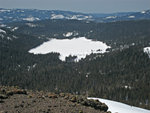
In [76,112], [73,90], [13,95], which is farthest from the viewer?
[73,90]

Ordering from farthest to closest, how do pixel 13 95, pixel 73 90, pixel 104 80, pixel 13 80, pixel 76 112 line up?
pixel 104 80 → pixel 13 80 → pixel 73 90 → pixel 13 95 → pixel 76 112

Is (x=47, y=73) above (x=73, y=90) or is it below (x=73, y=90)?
above

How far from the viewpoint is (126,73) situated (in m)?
180

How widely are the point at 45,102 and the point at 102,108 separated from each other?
33.2 ft

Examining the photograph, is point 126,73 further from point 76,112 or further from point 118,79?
point 76,112

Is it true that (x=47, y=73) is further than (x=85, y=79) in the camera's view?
Yes

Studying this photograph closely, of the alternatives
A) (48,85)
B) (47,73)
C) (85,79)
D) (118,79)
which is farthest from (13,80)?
(118,79)

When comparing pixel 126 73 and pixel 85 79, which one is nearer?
pixel 85 79

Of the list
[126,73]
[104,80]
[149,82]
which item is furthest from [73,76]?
[149,82]

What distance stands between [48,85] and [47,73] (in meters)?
34.6

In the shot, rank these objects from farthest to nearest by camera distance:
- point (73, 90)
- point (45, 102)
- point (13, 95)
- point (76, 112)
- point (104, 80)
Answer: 1. point (104, 80)
2. point (73, 90)
3. point (13, 95)
4. point (45, 102)
5. point (76, 112)

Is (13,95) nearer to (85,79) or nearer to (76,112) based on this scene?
(76,112)

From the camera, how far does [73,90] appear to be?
450ft

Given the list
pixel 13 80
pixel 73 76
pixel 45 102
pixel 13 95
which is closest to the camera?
pixel 45 102
